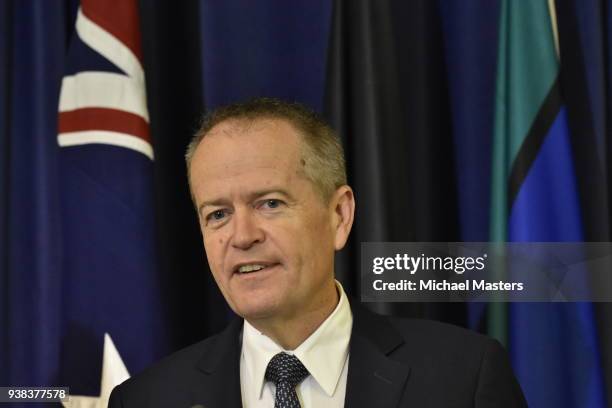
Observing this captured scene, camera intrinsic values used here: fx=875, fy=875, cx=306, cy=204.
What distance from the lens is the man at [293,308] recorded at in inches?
72.2

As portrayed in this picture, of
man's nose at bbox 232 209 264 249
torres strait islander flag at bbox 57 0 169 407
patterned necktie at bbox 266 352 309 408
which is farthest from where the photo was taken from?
torres strait islander flag at bbox 57 0 169 407

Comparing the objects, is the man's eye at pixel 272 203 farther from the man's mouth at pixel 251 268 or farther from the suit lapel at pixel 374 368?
the suit lapel at pixel 374 368

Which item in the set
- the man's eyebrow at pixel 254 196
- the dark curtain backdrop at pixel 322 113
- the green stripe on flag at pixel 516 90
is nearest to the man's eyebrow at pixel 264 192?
the man's eyebrow at pixel 254 196

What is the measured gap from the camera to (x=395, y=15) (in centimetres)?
265

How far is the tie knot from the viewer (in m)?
1.92

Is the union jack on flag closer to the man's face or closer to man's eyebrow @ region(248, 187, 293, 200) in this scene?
the man's face

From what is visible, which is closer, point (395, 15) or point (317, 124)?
point (317, 124)

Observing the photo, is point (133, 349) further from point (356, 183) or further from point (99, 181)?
point (356, 183)

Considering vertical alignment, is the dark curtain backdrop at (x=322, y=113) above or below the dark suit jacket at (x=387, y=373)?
above

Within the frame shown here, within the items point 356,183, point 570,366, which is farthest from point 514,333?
point 356,183

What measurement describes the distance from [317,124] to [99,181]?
2.53ft

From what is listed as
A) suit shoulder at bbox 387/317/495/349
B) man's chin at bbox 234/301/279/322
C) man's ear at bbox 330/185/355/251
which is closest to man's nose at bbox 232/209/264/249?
man's chin at bbox 234/301/279/322

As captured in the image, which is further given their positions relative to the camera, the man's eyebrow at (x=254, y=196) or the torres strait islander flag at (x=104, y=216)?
the torres strait islander flag at (x=104, y=216)

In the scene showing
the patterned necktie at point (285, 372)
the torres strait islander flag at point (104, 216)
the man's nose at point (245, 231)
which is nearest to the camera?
the man's nose at point (245, 231)
